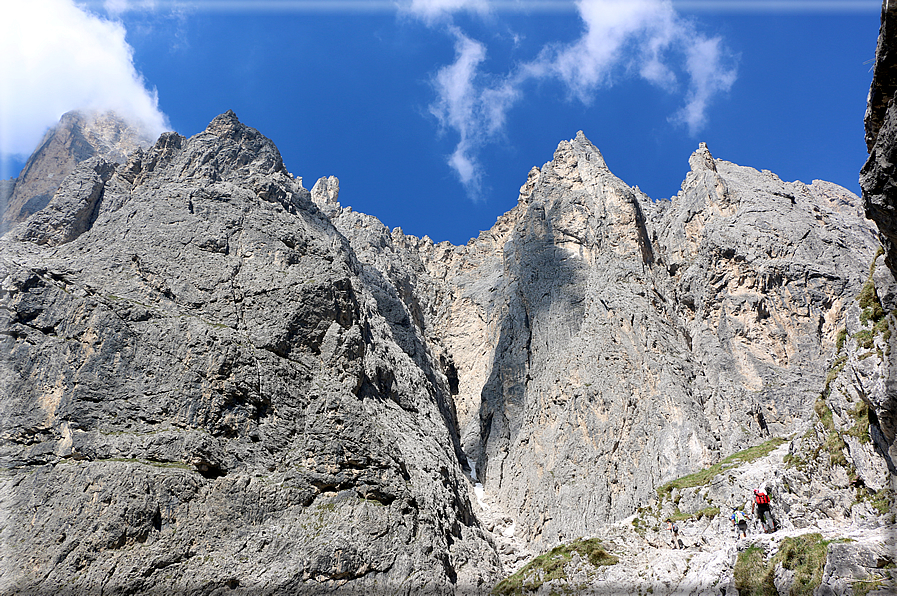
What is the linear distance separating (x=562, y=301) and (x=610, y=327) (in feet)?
38.0

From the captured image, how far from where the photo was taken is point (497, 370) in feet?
253

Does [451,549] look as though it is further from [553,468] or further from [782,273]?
[782,273]

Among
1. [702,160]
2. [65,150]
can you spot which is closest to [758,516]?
[702,160]

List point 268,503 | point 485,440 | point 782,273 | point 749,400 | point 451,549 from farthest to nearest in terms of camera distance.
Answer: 1. point 485,440
2. point 782,273
3. point 749,400
4. point 451,549
5. point 268,503

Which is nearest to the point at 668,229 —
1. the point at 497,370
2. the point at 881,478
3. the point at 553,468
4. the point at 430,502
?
the point at 497,370

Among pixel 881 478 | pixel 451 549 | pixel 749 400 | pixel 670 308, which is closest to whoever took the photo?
pixel 881 478

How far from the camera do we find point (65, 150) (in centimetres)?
11075

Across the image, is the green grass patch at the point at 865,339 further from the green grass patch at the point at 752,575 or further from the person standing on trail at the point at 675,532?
the person standing on trail at the point at 675,532

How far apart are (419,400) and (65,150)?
104043 mm

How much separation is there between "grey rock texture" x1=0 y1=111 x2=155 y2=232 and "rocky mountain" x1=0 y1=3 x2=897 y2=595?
51763mm

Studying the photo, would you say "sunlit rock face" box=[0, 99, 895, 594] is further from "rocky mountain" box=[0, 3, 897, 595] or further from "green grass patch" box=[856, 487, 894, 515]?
"green grass patch" box=[856, 487, 894, 515]

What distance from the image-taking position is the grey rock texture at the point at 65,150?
99.3 meters

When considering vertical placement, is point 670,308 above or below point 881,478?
above

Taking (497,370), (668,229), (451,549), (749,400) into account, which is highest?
(668,229)
